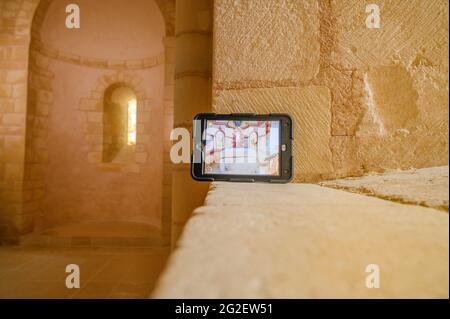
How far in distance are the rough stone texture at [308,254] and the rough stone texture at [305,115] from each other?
54 centimetres

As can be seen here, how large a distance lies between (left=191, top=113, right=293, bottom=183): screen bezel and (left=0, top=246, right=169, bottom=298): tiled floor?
200cm

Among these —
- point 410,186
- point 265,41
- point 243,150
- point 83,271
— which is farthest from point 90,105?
point 410,186

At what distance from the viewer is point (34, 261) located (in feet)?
10.8

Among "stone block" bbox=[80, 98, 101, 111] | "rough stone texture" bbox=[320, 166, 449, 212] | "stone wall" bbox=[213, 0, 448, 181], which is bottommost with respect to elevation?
"rough stone texture" bbox=[320, 166, 449, 212]

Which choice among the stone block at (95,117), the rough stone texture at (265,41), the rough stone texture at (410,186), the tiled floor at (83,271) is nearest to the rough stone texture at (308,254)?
the rough stone texture at (410,186)

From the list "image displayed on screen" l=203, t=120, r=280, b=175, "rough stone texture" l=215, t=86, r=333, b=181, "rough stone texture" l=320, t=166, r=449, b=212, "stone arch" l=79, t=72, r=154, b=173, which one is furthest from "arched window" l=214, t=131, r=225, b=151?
"stone arch" l=79, t=72, r=154, b=173

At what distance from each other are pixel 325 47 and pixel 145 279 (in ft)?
9.18

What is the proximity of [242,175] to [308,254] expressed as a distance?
0.65m

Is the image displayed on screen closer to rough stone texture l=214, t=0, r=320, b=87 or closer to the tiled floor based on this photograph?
rough stone texture l=214, t=0, r=320, b=87

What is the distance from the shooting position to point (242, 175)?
1.03 meters

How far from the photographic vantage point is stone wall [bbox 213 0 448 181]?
1.02m

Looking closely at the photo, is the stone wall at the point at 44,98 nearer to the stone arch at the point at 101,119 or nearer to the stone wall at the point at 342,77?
the stone arch at the point at 101,119

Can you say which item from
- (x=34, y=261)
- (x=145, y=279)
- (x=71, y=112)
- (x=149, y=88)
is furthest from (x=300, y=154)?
(x=71, y=112)
